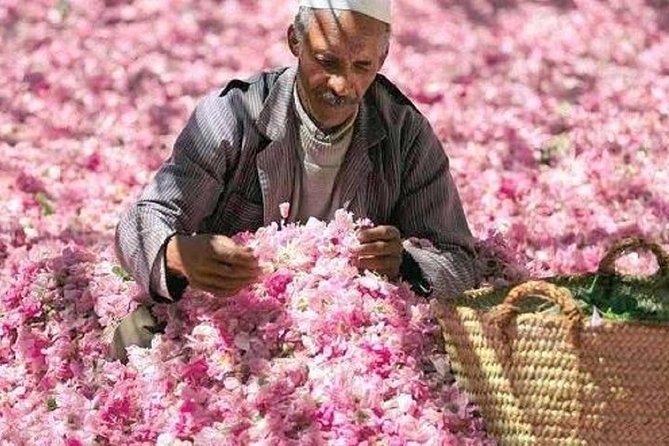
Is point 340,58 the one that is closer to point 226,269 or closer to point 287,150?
point 287,150

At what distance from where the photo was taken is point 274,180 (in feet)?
12.8

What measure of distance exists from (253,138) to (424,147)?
54 centimetres

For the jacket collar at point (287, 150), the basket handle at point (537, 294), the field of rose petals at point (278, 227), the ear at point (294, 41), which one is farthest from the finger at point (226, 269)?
the ear at point (294, 41)

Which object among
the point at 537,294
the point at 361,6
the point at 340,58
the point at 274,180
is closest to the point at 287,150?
the point at 274,180

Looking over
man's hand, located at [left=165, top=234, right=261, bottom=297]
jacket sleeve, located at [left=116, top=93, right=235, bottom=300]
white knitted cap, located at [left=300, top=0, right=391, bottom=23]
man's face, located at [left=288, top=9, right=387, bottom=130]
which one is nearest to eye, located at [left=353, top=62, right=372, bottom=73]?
man's face, located at [left=288, top=9, right=387, bottom=130]

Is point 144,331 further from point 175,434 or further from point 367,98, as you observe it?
point 367,98

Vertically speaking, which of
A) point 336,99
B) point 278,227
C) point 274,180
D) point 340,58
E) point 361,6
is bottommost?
point 278,227

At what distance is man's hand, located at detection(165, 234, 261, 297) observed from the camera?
11.3 feet

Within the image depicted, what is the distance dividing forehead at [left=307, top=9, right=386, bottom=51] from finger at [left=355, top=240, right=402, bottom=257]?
523 mm

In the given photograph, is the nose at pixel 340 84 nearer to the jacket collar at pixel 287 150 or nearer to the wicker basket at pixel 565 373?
the jacket collar at pixel 287 150

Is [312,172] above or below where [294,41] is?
below

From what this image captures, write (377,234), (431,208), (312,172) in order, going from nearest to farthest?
(377,234)
(312,172)
(431,208)

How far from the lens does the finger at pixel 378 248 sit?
367cm

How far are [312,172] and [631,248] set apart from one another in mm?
916
